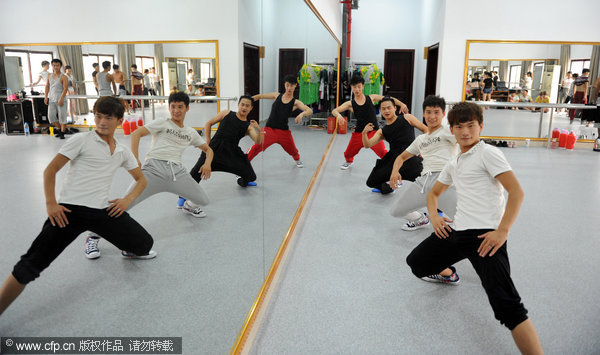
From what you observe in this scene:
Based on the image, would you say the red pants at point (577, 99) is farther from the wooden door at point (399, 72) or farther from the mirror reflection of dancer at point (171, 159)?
the mirror reflection of dancer at point (171, 159)

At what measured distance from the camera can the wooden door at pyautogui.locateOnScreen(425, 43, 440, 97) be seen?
9.96 metres

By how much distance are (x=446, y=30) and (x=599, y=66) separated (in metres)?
3.14

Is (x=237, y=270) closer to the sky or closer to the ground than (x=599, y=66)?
closer to the ground

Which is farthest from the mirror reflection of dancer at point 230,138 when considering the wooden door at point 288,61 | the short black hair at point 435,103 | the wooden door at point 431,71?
the wooden door at point 431,71

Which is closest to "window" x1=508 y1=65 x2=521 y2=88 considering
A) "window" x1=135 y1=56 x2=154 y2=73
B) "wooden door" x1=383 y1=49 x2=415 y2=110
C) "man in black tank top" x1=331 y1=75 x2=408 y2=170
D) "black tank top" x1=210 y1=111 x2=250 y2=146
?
"wooden door" x1=383 y1=49 x2=415 y2=110

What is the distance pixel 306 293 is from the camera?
2613 millimetres

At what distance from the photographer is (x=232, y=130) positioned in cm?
211

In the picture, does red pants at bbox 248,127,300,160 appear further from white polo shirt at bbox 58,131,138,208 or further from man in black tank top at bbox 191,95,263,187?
white polo shirt at bbox 58,131,138,208

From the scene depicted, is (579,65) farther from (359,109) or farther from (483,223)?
(483,223)

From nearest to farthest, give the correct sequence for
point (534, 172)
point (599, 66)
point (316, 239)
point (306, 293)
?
point (306, 293) → point (316, 239) → point (534, 172) → point (599, 66)

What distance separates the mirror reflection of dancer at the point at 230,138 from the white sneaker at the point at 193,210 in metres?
0.01

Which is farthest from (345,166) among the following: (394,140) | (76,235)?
(76,235)

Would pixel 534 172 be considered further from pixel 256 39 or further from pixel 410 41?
pixel 410 41

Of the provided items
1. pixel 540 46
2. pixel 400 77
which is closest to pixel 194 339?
pixel 540 46
